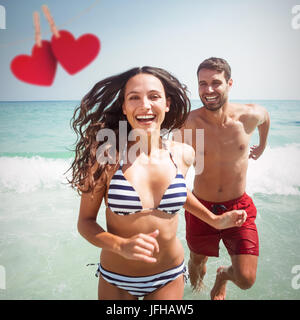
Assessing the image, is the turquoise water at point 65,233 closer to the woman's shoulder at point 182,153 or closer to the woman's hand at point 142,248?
the woman's shoulder at point 182,153

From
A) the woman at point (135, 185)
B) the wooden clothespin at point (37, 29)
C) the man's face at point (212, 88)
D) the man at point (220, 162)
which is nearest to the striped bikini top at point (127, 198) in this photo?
the woman at point (135, 185)

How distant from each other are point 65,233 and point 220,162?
10.7ft

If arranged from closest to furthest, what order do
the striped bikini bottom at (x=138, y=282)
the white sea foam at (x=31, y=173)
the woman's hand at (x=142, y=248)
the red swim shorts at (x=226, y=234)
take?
the woman's hand at (x=142, y=248)
the striped bikini bottom at (x=138, y=282)
the red swim shorts at (x=226, y=234)
the white sea foam at (x=31, y=173)

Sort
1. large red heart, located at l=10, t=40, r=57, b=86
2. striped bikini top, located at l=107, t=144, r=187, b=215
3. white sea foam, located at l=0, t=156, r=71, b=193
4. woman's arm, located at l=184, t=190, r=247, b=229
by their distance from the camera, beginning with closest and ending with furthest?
large red heart, located at l=10, t=40, r=57, b=86
striped bikini top, located at l=107, t=144, r=187, b=215
woman's arm, located at l=184, t=190, r=247, b=229
white sea foam, located at l=0, t=156, r=71, b=193

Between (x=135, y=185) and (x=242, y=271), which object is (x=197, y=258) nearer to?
(x=242, y=271)

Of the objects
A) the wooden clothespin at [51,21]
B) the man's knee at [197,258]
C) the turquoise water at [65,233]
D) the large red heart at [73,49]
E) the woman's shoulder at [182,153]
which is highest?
the wooden clothespin at [51,21]

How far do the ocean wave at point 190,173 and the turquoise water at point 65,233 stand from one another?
0.02m

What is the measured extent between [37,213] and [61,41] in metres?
5.44

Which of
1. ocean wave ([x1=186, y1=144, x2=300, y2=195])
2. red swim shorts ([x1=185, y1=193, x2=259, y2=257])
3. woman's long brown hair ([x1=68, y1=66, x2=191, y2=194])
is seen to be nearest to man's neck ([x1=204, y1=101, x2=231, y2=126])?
red swim shorts ([x1=185, y1=193, x2=259, y2=257])

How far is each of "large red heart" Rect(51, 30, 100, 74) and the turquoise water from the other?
7.89ft

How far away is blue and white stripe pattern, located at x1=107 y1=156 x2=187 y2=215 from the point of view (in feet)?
5.41

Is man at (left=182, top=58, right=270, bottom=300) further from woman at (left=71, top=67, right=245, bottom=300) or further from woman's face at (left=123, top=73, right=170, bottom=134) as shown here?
woman's face at (left=123, top=73, right=170, bottom=134)

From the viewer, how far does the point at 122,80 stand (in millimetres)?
1879

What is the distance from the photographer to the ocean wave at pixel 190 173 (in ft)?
24.0
